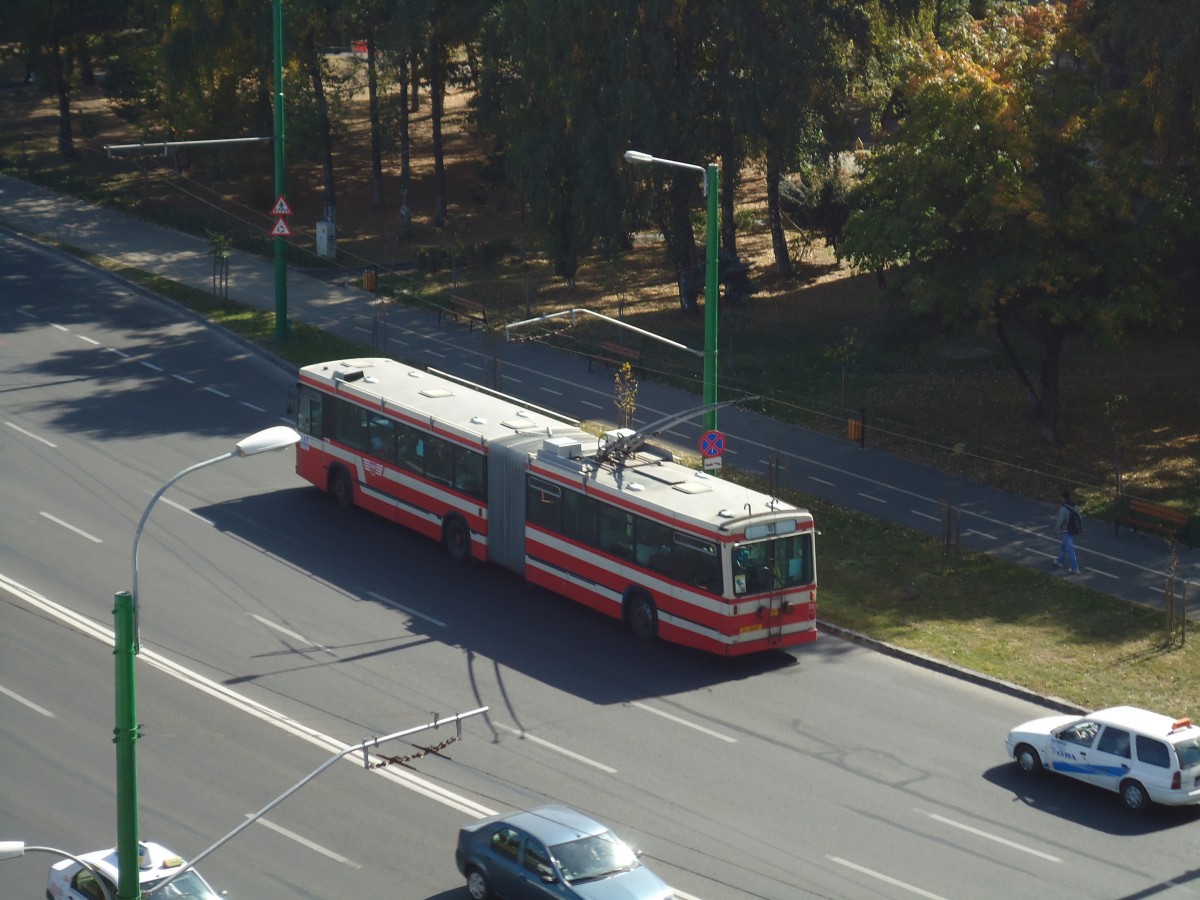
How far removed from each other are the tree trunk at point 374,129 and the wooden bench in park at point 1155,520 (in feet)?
108

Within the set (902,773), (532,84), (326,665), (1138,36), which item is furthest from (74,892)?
(532,84)

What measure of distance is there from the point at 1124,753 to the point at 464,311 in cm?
3034

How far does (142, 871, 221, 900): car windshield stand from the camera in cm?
1591

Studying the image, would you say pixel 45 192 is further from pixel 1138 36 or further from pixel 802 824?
pixel 802 824

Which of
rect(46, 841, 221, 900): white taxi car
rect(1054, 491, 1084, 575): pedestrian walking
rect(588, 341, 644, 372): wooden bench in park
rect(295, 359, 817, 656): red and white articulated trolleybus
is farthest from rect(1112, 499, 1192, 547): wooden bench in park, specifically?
rect(46, 841, 221, 900): white taxi car

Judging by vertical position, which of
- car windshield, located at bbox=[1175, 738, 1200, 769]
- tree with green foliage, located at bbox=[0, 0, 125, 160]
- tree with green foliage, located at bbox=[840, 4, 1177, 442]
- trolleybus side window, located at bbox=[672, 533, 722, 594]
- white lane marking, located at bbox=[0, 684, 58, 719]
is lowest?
white lane marking, located at bbox=[0, 684, 58, 719]

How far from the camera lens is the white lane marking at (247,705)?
66.3 ft

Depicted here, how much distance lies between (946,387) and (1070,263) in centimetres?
Result: 745

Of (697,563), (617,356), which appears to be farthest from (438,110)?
(697,563)

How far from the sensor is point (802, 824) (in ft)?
64.5

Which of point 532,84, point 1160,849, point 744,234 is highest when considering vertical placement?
point 532,84

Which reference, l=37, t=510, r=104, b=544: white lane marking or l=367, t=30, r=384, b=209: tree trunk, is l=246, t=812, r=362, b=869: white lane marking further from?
l=367, t=30, r=384, b=209: tree trunk

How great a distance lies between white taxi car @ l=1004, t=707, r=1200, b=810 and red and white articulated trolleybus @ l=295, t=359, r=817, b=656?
5.02 metres

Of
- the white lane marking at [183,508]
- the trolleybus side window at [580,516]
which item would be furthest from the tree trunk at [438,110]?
the trolleybus side window at [580,516]
